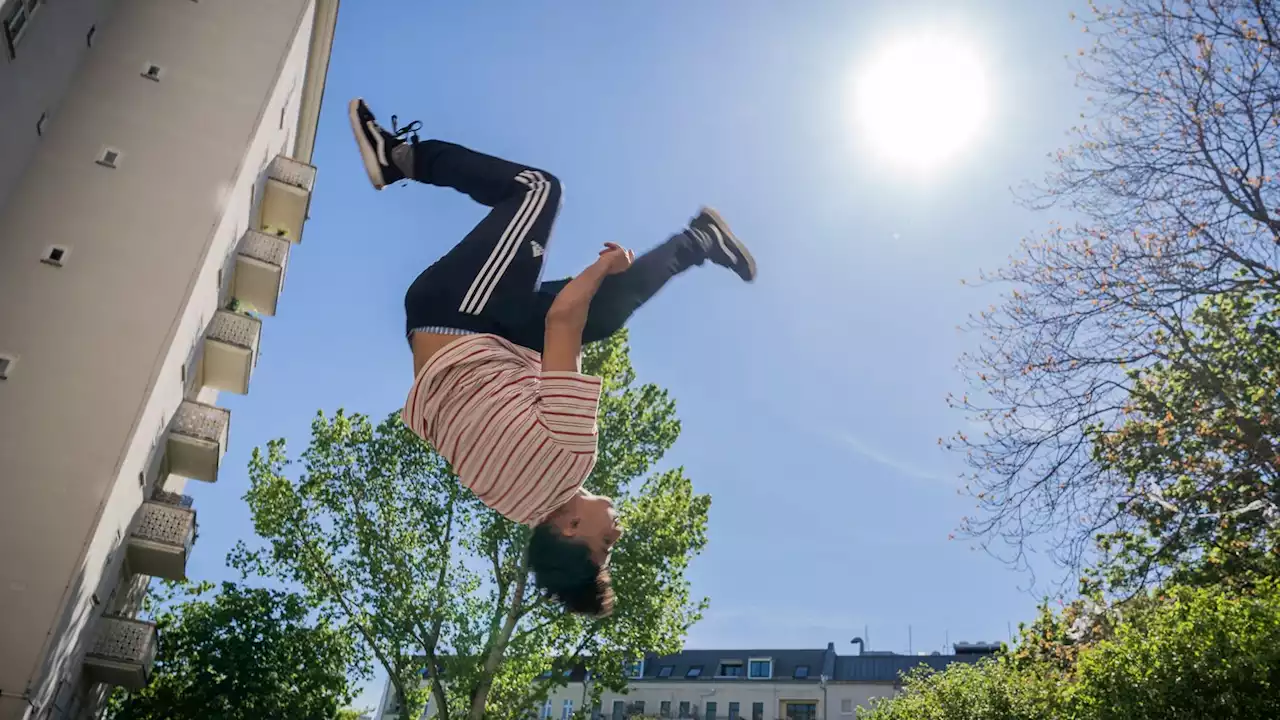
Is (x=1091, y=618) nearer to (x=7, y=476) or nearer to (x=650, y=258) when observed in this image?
(x=650, y=258)

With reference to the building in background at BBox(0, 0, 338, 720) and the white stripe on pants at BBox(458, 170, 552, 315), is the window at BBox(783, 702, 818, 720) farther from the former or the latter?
the white stripe on pants at BBox(458, 170, 552, 315)

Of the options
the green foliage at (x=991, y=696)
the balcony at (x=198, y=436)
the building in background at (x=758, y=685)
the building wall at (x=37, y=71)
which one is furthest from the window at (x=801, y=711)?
the building wall at (x=37, y=71)

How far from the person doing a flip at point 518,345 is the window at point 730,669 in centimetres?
5232

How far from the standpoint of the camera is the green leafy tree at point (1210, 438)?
28.8 feet

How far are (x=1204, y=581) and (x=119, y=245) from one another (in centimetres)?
1690

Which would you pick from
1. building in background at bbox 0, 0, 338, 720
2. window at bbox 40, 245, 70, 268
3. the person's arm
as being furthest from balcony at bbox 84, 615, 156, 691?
the person's arm

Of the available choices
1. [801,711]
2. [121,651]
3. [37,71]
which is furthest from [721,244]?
[801,711]

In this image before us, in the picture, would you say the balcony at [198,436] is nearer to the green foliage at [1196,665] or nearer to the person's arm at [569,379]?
the green foliage at [1196,665]

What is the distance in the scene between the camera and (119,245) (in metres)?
13.9

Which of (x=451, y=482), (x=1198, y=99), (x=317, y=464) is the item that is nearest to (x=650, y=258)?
(x=1198, y=99)

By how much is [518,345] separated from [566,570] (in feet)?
2.62

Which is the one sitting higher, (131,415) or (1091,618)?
(131,415)

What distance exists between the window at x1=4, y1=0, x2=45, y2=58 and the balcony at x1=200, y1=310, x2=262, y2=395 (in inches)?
243

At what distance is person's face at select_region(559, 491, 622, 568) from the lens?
10.0 feet
